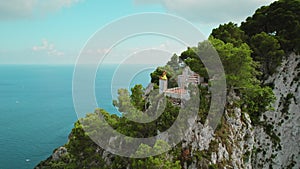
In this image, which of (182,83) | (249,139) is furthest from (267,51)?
(182,83)

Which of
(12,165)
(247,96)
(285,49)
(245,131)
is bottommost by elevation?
(12,165)

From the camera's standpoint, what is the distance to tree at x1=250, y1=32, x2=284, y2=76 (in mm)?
26812

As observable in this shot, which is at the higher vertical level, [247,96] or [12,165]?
[247,96]

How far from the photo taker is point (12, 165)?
1722 inches

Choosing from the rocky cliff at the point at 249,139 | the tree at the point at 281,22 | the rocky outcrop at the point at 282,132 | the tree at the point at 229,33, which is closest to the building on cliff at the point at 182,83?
the rocky cliff at the point at 249,139

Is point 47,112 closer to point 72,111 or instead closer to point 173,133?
point 72,111

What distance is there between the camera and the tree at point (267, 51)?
26812 millimetres

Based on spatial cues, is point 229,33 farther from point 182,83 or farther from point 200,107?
point 200,107

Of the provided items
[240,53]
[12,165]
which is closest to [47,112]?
[12,165]

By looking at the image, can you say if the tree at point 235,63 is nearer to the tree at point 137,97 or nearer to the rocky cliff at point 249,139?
the rocky cliff at point 249,139

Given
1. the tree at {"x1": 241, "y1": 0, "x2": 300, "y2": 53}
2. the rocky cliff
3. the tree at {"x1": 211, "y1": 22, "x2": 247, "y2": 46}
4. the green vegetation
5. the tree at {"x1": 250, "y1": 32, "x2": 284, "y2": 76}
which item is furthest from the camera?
the tree at {"x1": 241, "y1": 0, "x2": 300, "y2": 53}

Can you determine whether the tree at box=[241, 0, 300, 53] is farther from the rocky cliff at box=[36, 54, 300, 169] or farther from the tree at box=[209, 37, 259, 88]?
the tree at box=[209, 37, 259, 88]

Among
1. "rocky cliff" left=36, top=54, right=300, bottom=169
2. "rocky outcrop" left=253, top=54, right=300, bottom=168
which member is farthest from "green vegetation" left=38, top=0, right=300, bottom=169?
"rocky outcrop" left=253, top=54, right=300, bottom=168

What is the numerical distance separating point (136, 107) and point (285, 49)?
21.4 metres
